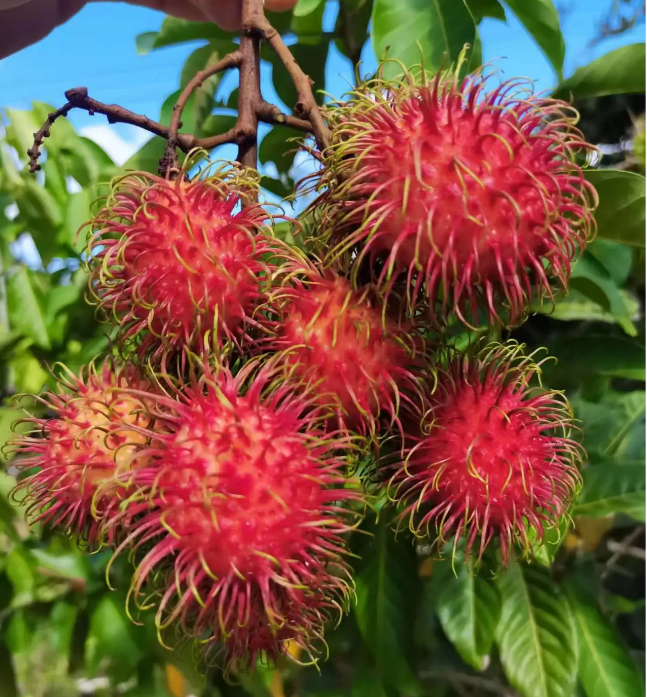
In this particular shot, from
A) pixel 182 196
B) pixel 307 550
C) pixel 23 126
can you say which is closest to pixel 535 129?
Result: pixel 182 196

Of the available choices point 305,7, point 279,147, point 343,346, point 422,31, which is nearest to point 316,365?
point 343,346

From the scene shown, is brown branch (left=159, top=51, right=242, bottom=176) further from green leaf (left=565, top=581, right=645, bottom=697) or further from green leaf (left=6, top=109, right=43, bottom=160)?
green leaf (left=565, top=581, right=645, bottom=697)

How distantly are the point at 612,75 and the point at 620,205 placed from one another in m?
0.18

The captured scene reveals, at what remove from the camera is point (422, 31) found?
2.49 feet

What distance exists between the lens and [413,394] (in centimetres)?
64

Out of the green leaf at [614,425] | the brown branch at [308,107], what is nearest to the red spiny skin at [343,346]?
the brown branch at [308,107]

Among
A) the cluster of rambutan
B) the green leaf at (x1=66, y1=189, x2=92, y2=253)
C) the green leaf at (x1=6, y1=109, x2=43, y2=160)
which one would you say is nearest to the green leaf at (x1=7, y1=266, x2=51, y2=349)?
the green leaf at (x1=66, y1=189, x2=92, y2=253)

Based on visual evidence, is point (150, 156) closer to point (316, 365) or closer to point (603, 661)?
point (316, 365)

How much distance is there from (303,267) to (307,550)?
27cm

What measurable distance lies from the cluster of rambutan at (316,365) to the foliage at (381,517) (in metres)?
0.19

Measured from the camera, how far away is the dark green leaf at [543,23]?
2.73 ft

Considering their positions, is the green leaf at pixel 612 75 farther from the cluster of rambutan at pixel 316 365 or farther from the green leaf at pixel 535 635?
the green leaf at pixel 535 635

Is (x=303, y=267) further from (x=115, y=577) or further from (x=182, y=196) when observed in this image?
(x=115, y=577)

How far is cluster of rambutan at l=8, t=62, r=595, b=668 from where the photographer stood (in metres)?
0.52
